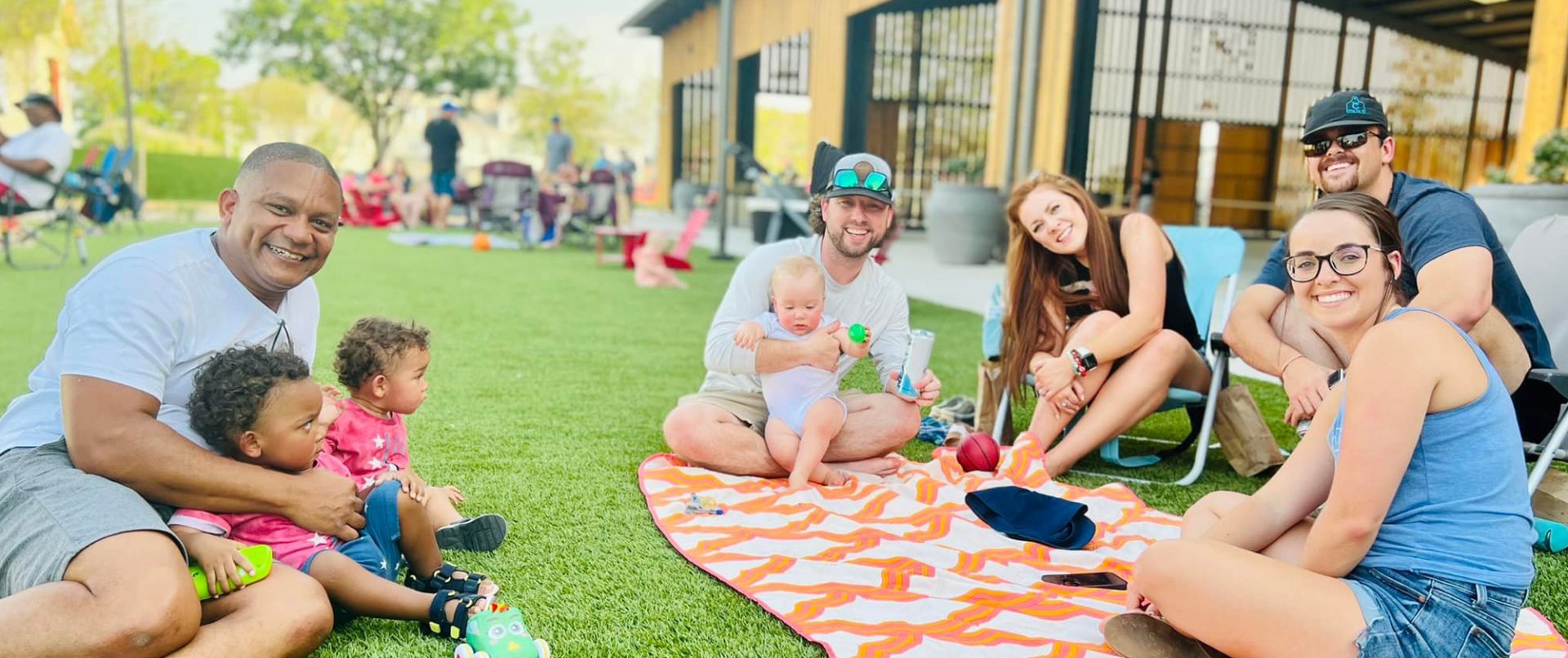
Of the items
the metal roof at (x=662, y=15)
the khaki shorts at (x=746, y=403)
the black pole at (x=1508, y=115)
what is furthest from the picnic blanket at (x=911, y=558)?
A: the metal roof at (x=662, y=15)

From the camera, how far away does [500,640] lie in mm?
1881

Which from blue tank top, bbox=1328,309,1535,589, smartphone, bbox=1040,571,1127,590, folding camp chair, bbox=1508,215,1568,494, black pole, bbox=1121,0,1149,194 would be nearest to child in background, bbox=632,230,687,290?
folding camp chair, bbox=1508,215,1568,494

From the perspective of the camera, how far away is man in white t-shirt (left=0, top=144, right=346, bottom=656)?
5.27ft

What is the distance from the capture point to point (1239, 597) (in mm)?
1769

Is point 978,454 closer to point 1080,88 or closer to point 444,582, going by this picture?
point 444,582

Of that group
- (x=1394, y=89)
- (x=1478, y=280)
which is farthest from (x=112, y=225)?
(x=1394, y=89)

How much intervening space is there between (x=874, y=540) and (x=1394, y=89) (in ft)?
62.7

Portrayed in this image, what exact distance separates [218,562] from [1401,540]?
199cm

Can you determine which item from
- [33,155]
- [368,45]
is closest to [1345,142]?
[33,155]

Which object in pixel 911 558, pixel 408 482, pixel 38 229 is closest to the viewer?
pixel 408 482

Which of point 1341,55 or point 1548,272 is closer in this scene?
point 1548,272

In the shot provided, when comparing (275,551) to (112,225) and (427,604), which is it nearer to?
(427,604)

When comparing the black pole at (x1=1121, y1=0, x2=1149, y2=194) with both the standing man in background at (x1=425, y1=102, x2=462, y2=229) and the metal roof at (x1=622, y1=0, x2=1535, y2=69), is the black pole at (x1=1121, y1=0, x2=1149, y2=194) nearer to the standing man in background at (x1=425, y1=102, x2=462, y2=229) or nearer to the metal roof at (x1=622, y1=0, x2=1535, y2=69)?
the metal roof at (x1=622, y1=0, x2=1535, y2=69)

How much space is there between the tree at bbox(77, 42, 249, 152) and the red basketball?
10.1 metres
